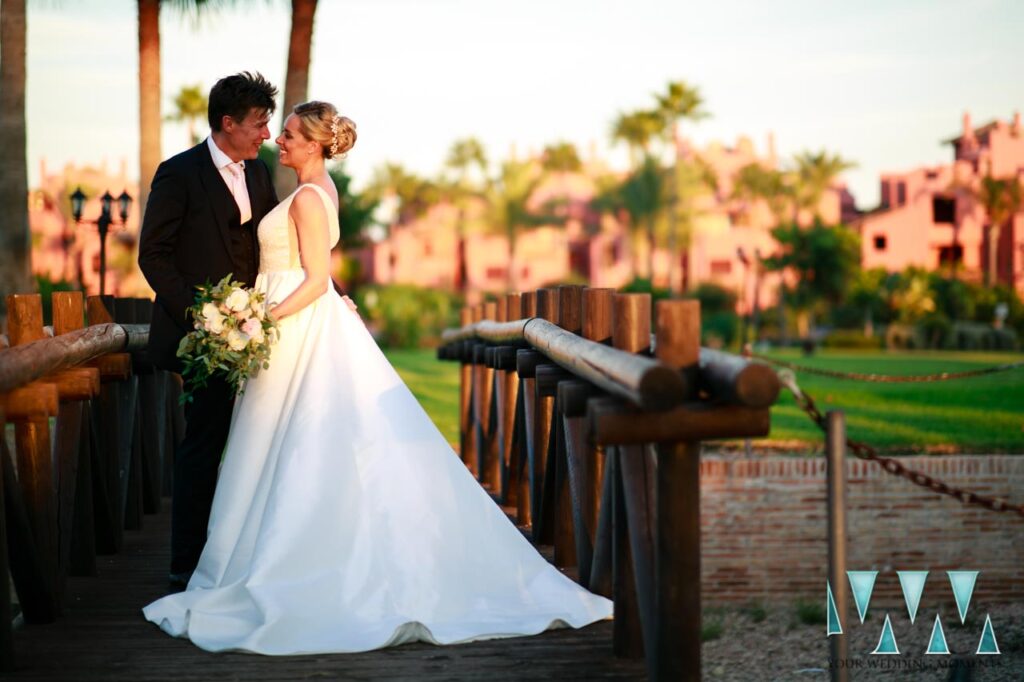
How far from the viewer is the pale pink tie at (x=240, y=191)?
5473mm

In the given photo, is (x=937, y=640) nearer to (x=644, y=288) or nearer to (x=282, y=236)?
(x=282, y=236)

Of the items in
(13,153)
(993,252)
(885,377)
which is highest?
(993,252)

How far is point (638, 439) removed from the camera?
3.60 metres

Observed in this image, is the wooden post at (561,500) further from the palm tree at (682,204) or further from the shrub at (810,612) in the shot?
the palm tree at (682,204)

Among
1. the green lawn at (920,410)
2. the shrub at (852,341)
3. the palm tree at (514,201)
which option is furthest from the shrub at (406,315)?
the green lawn at (920,410)

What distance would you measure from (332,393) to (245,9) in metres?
16.4

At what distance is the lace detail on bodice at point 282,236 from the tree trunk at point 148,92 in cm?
1412

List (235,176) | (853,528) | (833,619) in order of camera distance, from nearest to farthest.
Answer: (833,619) → (235,176) → (853,528)

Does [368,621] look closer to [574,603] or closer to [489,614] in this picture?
[489,614]

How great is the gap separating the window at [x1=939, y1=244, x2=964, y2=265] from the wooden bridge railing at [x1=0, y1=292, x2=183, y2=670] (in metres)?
63.4

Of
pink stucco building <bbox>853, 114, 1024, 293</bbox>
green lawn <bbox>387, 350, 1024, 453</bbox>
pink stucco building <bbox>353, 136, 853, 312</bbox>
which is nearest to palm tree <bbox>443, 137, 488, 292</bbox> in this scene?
pink stucco building <bbox>353, 136, 853, 312</bbox>

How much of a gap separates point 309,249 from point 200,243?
0.54 m

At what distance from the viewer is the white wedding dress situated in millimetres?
4562

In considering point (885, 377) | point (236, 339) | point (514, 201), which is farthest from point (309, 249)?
point (514, 201)
